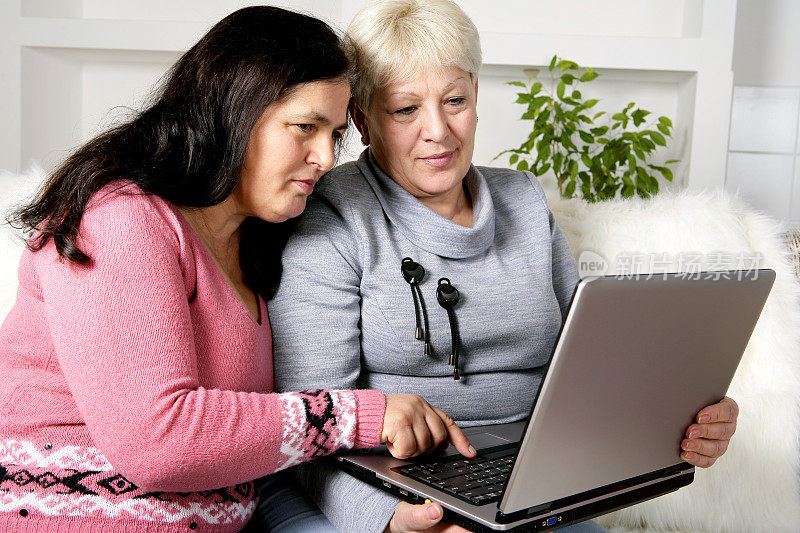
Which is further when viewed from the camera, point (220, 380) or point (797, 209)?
point (797, 209)

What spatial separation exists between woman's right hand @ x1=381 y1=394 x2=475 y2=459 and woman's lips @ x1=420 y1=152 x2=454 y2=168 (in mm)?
414

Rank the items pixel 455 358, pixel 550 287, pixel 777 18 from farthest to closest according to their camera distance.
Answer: pixel 777 18 < pixel 550 287 < pixel 455 358

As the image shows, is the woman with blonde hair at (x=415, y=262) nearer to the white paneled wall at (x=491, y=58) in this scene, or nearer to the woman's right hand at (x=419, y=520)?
the woman's right hand at (x=419, y=520)

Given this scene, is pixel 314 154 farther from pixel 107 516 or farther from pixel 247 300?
pixel 107 516

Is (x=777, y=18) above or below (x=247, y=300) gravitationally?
above

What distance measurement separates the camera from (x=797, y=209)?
2.60 m

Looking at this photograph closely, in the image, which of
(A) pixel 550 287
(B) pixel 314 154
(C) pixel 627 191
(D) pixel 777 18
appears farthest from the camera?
(D) pixel 777 18

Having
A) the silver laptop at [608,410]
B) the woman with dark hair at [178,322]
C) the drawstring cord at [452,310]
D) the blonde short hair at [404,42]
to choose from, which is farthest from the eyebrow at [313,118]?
the silver laptop at [608,410]

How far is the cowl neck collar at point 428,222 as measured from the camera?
1.23m

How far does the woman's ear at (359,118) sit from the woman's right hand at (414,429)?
0.50 meters

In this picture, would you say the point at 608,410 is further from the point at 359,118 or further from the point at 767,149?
the point at 767,149

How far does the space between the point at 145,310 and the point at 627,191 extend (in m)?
1.74

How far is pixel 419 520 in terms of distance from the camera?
2.83ft

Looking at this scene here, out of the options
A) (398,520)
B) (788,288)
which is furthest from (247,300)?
Answer: (788,288)
